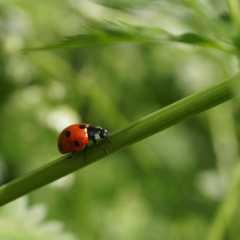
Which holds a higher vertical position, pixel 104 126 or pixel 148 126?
pixel 104 126

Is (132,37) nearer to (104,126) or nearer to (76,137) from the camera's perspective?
(76,137)

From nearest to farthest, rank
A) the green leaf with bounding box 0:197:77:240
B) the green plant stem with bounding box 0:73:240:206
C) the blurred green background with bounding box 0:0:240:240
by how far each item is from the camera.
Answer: the green plant stem with bounding box 0:73:240:206 → the green leaf with bounding box 0:197:77:240 → the blurred green background with bounding box 0:0:240:240

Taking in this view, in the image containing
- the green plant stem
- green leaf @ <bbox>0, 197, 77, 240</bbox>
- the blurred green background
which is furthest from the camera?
the blurred green background

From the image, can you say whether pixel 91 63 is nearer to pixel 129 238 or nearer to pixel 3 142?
pixel 3 142

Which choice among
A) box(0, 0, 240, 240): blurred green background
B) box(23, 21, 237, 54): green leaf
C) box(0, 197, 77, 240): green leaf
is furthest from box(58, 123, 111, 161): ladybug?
box(0, 0, 240, 240): blurred green background

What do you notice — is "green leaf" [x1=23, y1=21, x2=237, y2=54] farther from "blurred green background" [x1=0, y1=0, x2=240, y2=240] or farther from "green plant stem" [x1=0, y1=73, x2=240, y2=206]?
"blurred green background" [x1=0, y1=0, x2=240, y2=240]

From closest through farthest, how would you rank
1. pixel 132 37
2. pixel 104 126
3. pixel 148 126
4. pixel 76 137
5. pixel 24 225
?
pixel 148 126
pixel 132 37
pixel 24 225
pixel 76 137
pixel 104 126

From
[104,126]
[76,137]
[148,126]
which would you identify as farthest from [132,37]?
[104,126]
